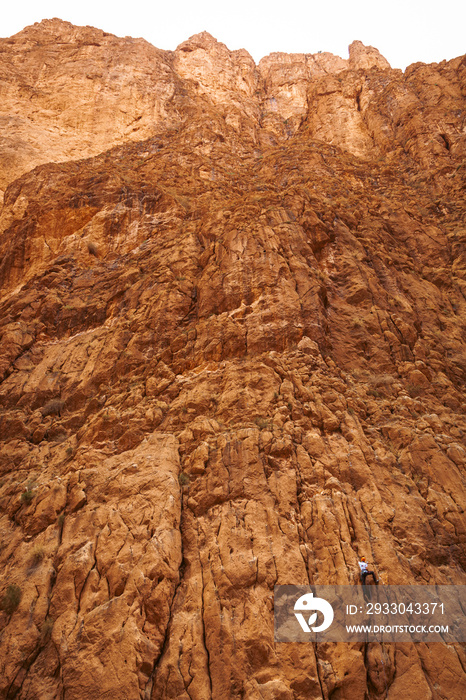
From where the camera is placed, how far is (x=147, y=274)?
1631cm

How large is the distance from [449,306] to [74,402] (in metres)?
12.7

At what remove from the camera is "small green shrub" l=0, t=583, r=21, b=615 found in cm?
818

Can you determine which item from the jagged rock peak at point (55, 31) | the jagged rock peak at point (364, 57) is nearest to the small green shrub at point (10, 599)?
the jagged rock peak at point (364, 57)

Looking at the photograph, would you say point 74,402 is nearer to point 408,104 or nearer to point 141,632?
point 141,632

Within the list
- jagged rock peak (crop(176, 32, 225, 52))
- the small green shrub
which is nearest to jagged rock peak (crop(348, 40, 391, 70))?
jagged rock peak (crop(176, 32, 225, 52))

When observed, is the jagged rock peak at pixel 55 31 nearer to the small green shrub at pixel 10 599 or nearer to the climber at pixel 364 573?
the small green shrub at pixel 10 599

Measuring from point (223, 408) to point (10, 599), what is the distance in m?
5.72

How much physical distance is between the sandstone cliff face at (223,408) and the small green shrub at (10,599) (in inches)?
2.1

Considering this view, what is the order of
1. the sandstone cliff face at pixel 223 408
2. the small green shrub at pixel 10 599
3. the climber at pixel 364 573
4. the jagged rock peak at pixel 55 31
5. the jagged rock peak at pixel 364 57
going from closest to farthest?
1. the sandstone cliff face at pixel 223 408
2. the climber at pixel 364 573
3. the small green shrub at pixel 10 599
4. the jagged rock peak at pixel 55 31
5. the jagged rock peak at pixel 364 57

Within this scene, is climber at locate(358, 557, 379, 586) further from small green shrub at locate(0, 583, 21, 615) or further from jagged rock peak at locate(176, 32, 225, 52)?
jagged rock peak at locate(176, 32, 225, 52)

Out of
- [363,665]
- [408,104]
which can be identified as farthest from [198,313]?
[408,104]

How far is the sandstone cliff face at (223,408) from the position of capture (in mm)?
7445

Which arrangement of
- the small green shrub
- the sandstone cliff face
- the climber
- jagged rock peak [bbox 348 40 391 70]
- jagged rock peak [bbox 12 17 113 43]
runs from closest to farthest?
the sandstone cliff face
the climber
the small green shrub
jagged rock peak [bbox 12 17 113 43]
jagged rock peak [bbox 348 40 391 70]

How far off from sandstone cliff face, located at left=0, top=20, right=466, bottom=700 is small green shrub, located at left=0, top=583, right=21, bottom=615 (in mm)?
54
